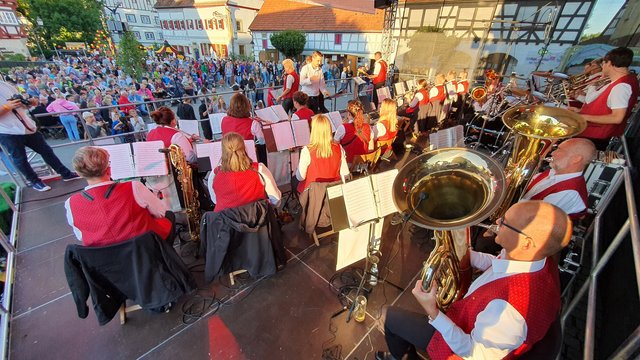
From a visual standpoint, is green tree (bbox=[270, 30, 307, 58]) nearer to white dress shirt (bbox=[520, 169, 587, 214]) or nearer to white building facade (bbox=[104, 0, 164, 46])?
white dress shirt (bbox=[520, 169, 587, 214])

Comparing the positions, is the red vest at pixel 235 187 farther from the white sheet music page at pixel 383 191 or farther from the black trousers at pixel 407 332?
the black trousers at pixel 407 332

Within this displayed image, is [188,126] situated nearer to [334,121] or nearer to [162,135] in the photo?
[162,135]

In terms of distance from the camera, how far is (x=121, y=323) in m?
2.29

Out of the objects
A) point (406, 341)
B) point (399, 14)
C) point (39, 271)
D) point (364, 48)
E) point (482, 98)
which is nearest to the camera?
point (406, 341)

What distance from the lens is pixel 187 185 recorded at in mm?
2990

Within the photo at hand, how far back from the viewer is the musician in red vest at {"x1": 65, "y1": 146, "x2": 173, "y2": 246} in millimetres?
1787

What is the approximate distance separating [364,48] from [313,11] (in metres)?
6.63

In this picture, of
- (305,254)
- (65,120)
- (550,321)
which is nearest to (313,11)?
(65,120)

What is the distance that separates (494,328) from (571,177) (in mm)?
1824

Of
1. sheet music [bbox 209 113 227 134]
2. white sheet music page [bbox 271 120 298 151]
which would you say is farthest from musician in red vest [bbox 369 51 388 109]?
sheet music [bbox 209 113 227 134]

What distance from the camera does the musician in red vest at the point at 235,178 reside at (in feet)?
7.50

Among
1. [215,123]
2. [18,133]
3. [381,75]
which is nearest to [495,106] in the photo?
[381,75]

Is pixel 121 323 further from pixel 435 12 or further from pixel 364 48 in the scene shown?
pixel 364 48

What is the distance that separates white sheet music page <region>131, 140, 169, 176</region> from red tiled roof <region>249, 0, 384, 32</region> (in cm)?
1858
